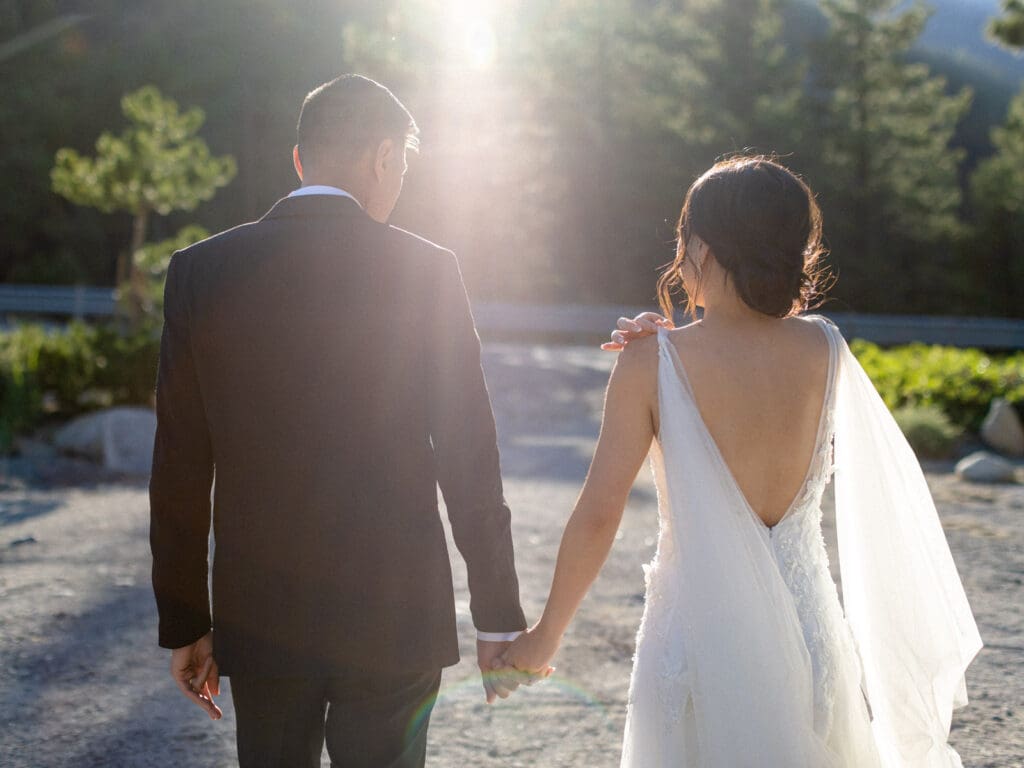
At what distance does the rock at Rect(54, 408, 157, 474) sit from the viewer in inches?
387

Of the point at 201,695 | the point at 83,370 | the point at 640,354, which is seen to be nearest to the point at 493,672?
the point at 201,695

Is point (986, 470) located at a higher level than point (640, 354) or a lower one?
lower

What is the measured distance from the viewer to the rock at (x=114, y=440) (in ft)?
32.3

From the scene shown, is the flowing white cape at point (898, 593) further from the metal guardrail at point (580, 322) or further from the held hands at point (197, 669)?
the metal guardrail at point (580, 322)

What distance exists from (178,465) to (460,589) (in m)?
3.99

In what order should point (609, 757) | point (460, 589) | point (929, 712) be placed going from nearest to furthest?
point (929, 712) < point (609, 757) < point (460, 589)

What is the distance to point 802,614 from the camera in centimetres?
235

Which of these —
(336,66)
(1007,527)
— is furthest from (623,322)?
(336,66)

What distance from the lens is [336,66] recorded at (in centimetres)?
3784

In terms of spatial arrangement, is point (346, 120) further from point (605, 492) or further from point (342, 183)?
point (605, 492)

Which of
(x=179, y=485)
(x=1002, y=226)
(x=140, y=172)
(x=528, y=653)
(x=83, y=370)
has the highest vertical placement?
(x=1002, y=226)

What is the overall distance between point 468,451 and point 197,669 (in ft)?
2.59

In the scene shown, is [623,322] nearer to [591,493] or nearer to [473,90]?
[591,493]

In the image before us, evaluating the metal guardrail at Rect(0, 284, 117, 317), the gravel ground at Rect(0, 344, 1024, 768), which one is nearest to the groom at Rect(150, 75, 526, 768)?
the gravel ground at Rect(0, 344, 1024, 768)
